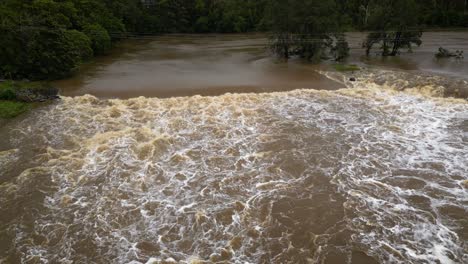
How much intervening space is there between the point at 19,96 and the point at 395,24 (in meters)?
31.2

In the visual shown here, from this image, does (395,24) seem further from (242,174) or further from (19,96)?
(19,96)

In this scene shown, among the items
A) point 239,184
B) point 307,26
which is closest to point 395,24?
point 307,26

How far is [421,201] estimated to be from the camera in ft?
42.1

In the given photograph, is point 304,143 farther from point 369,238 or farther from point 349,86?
point 349,86

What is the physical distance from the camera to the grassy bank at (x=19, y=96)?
21.4 metres

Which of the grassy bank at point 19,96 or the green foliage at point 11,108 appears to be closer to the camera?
the green foliage at point 11,108

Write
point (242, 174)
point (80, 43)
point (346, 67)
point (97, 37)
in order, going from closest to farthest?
1. point (242, 174)
2. point (346, 67)
3. point (80, 43)
4. point (97, 37)

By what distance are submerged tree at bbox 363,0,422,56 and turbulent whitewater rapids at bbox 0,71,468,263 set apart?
13.2 m

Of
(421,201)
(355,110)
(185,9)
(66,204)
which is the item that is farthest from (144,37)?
(421,201)

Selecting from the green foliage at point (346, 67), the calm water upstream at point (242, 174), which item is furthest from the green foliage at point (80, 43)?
the green foliage at point (346, 67)

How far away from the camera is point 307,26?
32.6 meters

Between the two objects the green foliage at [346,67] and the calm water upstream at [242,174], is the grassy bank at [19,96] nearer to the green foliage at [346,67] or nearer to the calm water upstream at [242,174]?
the calm water upstream at [242,174]

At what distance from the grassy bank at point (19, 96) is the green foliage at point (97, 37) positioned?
12.3m

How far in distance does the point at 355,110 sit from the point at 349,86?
16.6 ft
